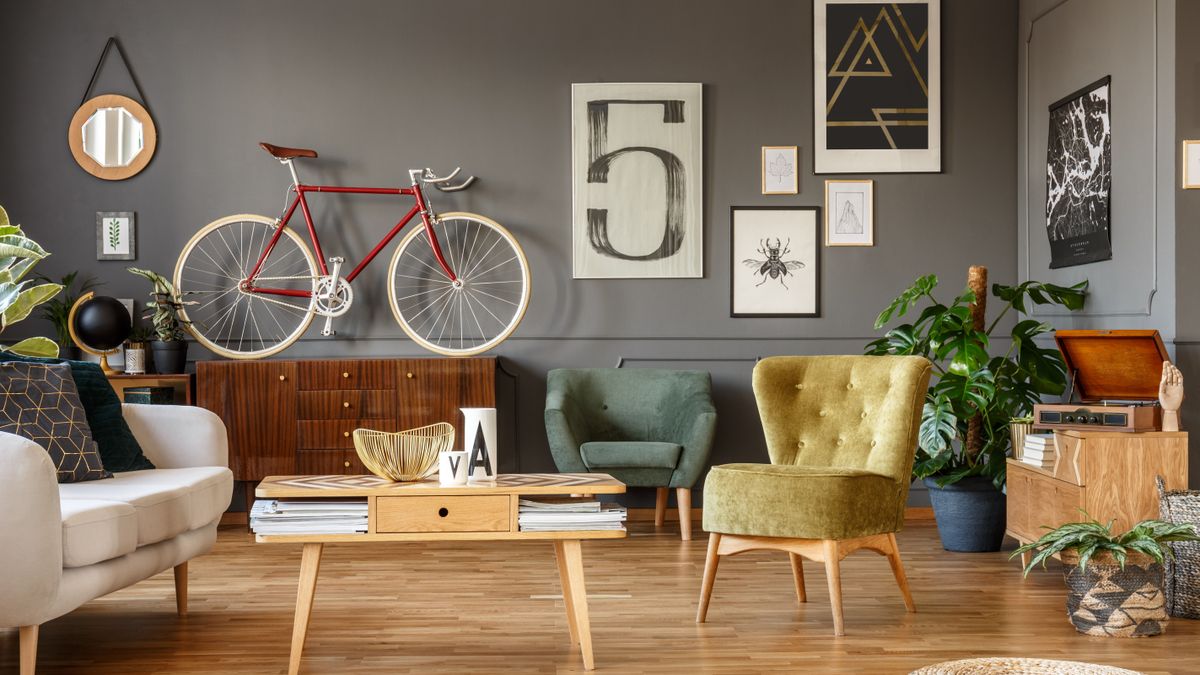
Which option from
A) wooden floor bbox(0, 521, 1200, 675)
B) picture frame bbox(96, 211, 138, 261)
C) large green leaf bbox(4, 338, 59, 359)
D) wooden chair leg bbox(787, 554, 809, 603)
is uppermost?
picture frame bbox(96, 211, 138, 261)

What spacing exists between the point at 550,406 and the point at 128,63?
273 cm

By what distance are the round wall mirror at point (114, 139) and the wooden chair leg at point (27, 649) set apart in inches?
136

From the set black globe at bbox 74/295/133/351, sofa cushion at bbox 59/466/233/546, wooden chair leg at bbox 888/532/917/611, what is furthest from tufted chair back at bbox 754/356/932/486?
black globe at bbox 74/295/133/351

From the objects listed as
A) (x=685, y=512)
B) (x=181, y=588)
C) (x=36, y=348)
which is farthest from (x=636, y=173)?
(x=181, y=588)

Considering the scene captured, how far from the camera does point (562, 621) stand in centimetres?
331

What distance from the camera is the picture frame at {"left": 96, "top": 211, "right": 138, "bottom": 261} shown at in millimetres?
5453

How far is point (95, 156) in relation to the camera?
5.46m

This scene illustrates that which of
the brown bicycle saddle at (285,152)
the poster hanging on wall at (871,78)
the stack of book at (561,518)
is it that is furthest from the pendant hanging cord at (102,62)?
the stack of book at (561,518)

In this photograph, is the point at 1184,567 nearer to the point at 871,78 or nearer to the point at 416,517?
the point at 416,517

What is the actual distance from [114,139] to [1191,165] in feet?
15.8

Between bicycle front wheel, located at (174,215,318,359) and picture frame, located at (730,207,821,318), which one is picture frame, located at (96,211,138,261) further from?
picture frame, located at (730,207,821,318)

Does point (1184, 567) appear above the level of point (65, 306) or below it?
below

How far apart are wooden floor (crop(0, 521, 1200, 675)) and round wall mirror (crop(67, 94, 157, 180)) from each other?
2.16m

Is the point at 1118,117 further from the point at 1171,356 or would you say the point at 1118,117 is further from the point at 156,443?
the point at 156,443
